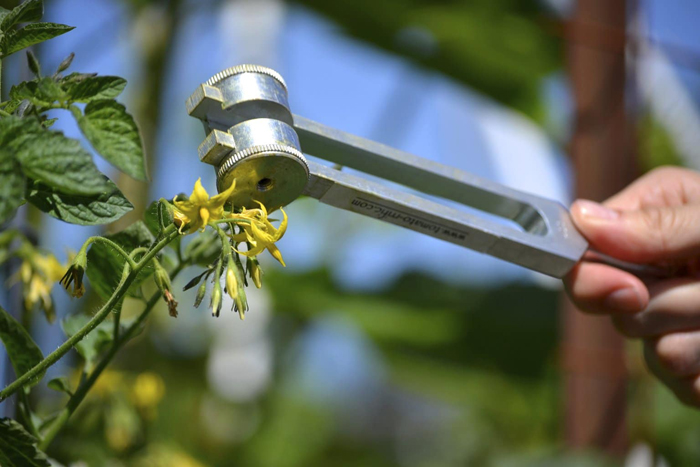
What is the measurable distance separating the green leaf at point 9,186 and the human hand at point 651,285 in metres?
0.46

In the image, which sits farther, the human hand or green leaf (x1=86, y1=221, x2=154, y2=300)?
the human hand

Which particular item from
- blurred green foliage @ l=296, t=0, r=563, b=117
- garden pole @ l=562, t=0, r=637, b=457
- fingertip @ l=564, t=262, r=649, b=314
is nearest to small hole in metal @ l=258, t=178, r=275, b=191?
fingertip @ l=564, t=262, r=649, b=314

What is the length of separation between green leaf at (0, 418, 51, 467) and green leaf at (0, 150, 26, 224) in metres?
0.12

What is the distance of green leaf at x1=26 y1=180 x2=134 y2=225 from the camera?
338 millimetres

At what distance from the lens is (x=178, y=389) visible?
1941 millimetres

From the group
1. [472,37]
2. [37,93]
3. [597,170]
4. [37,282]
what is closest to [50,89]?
[37,93]

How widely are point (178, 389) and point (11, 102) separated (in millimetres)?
1699

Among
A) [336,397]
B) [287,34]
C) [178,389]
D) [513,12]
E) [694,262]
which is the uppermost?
[513,12]

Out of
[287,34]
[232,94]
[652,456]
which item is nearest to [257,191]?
[232,94]

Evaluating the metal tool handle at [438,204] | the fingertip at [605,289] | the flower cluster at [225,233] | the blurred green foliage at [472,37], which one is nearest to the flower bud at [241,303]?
the flower cluster at [225,233]

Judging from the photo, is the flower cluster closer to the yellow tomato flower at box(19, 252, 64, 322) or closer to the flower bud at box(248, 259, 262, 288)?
the flower bud at box(248, 259, 262, 288)

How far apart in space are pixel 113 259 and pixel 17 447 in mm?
125

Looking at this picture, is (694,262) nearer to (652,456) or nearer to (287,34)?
(652,456)

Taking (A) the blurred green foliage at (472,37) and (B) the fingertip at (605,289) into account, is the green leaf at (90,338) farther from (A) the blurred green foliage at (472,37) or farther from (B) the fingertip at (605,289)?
(A) the blurred green foliage at (472,37)
